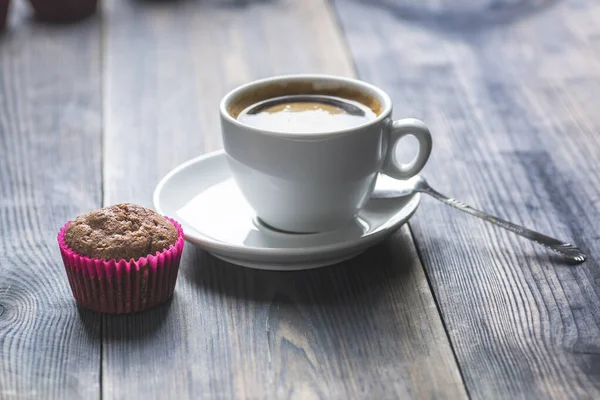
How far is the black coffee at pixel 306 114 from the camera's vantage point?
3.70ft

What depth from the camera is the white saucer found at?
1.05 metres

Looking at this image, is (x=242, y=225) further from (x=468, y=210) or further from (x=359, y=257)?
(x=468, y=210)

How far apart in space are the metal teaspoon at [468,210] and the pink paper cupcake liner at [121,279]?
0.33 meters

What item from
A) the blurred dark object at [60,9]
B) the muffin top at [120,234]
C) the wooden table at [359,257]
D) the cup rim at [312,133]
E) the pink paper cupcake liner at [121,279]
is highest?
the cup rim at [312,133]

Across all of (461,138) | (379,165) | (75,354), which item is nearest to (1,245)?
(75,354)

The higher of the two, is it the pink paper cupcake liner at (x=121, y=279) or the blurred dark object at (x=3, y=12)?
the pink paper cupcake liner at (x=121, y=279)

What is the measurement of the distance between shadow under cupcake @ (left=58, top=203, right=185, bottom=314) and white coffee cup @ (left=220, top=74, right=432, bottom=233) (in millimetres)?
140

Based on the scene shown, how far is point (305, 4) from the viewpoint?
2236 millimetres

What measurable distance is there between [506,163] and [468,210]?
26 cm

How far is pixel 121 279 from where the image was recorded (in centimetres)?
97

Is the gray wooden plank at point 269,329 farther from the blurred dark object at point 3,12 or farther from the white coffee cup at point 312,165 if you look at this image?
the blurred dark object at point 3,12

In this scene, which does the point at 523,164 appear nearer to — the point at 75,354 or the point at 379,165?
the point at 379,165

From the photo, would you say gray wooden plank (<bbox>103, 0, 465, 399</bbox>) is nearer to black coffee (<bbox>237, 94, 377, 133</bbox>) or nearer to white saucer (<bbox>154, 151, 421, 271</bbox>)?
white saucer (<bbox>154, 151, 421, 271</bbox>)

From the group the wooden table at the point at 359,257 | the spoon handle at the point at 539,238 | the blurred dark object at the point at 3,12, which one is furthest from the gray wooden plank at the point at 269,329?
the blurred dark object at the point at 3,12
